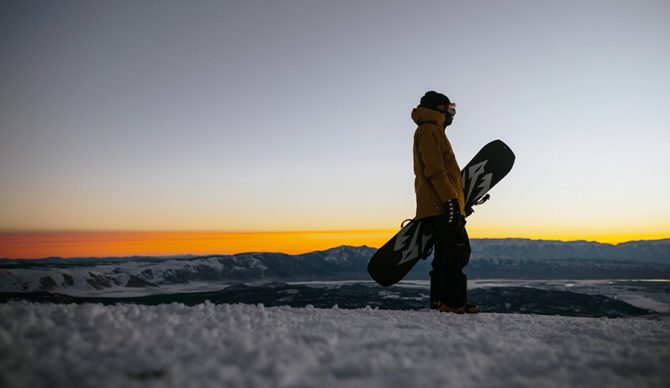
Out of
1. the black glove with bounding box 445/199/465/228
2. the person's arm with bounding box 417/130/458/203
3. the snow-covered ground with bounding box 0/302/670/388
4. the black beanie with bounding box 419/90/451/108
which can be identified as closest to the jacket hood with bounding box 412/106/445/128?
the black beanie with bounding box 419/90/451/108

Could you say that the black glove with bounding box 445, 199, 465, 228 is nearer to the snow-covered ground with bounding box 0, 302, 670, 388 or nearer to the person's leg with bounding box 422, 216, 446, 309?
the person's leg with bounding box 422, 216, 446, 309

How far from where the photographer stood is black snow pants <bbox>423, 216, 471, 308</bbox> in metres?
6.34

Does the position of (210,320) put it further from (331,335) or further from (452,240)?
(452,240)

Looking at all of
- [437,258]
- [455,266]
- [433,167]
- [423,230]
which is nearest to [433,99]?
[433,167]

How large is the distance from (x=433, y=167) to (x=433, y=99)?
1.57 m

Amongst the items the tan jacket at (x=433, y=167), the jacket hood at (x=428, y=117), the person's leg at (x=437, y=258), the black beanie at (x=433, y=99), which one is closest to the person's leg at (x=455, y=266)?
the person's leg at (x=437, y=258)

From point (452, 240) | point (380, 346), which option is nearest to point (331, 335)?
Result: point (380, 346)

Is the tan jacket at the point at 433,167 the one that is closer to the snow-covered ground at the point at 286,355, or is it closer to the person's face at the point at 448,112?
the person's face at the point at 448,112

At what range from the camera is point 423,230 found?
→ 7.23 metres

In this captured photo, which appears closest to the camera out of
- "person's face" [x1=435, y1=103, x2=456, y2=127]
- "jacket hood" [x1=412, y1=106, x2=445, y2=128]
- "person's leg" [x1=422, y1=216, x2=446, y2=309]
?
"person's leg" [x1=422, y1=216, x2=446, y2=309]

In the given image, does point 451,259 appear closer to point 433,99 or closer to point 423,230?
point 423,230

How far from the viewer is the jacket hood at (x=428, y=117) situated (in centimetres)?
704

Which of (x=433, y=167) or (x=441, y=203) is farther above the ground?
(x=433, y=167)

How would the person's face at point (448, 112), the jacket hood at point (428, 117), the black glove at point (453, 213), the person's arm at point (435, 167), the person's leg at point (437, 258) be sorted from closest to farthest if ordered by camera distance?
the black glove at point (453, 213), the person's arm at point (435, 167), the person's leg at point (437, 258), the jacket hood at point (428, 117), the person's face at point (448, 112)
